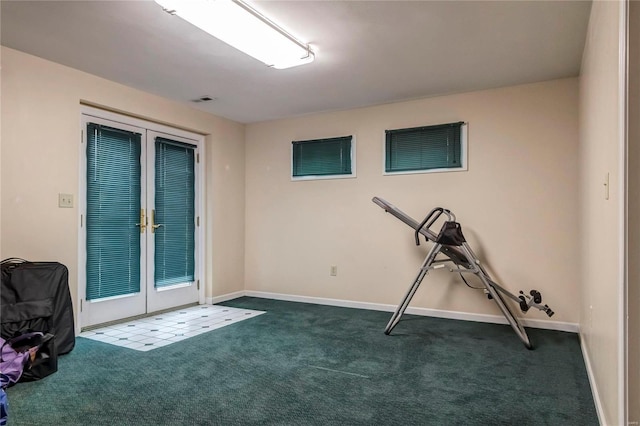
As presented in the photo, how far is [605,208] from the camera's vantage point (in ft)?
6.24

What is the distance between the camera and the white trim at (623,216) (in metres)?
1.40

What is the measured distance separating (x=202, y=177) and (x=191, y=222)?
1.86ft

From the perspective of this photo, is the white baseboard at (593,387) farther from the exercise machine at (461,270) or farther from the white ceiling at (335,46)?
the white ceiling at (335,46)

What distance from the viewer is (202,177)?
494cm

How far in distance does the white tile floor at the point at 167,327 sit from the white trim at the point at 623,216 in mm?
2986


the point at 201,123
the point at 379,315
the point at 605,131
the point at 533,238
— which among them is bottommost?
the point at 379,315

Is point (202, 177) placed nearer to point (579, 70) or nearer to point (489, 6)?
point (489, 6)

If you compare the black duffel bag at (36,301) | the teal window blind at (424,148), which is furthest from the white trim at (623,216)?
the black duffel bag at (36,301)

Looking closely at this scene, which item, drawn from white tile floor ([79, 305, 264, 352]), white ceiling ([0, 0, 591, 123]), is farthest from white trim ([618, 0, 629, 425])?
white tile floor ([79, 305, 264, 352])

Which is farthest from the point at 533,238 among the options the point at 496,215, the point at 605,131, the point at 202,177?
the point at 202,177

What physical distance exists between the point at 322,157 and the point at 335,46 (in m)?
2.02

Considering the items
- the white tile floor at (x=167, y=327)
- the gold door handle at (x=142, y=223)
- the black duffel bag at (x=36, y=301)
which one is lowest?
the white tile floor at (x=167, y=327)

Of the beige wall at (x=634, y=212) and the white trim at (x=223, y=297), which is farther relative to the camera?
the white trim at (x=223, y=297)

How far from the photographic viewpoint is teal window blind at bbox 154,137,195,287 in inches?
174
